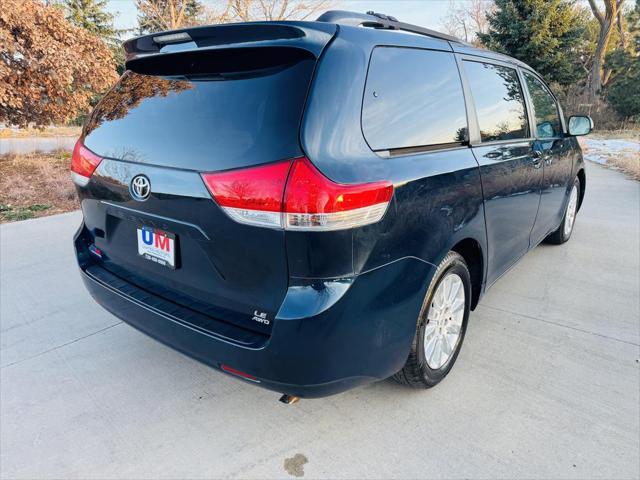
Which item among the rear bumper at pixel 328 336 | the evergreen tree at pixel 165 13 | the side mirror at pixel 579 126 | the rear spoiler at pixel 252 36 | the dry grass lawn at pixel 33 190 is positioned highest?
the evergreen tree at pixel 165 13

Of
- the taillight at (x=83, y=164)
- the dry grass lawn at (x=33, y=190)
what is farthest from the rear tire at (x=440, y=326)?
the dry grass lawn at (x=33, y=190)

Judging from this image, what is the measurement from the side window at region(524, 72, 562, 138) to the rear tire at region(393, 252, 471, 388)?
1.73m

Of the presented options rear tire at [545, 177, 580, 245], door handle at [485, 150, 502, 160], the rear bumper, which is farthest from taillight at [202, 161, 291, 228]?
rear tire at [545, 177, 580, 245]

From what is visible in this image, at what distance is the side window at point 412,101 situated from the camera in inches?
69.1

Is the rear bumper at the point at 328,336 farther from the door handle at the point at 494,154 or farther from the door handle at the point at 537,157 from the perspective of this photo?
the door handle at the point at 537,157

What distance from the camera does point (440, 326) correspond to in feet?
7.41

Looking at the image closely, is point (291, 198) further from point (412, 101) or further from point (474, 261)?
point (474, 261)

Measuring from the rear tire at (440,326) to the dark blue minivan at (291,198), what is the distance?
1 cm

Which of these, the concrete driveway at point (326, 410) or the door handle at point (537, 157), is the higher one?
the door handle at point (537, 157)

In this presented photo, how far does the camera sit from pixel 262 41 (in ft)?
5.45

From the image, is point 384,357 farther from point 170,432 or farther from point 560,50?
point 560,50

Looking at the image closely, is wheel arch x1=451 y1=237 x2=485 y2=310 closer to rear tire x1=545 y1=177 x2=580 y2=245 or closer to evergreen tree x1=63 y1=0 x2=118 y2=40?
rear tire x1=545 y1=177 x2=580 y2=245

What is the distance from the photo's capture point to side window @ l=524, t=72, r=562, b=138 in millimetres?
3430

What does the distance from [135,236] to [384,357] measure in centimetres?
124
